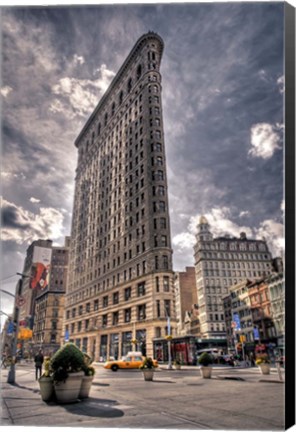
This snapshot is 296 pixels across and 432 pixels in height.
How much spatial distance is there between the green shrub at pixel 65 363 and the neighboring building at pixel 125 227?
31370 mm

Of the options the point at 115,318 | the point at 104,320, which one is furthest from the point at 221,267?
the point at 115,318

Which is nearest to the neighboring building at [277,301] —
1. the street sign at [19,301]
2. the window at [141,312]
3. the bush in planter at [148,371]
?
the window at [141,312]

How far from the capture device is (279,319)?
2306 inches

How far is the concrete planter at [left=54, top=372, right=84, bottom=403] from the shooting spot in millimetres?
9281

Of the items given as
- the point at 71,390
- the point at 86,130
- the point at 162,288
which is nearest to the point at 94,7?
the point at 71,390

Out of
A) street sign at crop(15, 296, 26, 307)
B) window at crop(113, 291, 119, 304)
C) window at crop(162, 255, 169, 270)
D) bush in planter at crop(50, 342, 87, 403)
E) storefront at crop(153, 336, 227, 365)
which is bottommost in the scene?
storefront at crop(153, 336, 227, 365)

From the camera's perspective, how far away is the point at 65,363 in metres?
9.69

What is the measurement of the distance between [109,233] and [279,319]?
34.4 metres

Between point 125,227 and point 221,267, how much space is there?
57.3 metres

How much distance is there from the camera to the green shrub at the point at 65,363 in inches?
373

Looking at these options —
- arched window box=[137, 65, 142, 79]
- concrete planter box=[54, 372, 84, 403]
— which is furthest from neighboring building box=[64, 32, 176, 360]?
concrete planter box=[54, 372, 84, 403]

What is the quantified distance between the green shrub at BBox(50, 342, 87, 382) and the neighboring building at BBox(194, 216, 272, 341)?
9078 cm

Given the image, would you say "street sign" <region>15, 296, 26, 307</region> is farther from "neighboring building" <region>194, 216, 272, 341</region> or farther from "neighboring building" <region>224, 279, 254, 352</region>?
"neighboring building" <region>194, 216, 272, 341</region>

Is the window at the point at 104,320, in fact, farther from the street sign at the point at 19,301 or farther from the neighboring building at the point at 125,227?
the street sign at the point at 19,301
